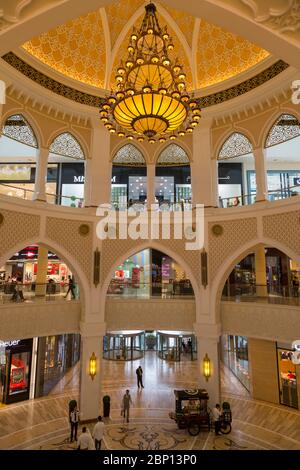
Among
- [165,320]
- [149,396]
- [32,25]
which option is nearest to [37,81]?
[32,25]

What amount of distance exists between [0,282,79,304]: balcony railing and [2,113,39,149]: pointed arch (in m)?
4.44

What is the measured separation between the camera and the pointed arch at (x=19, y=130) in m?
10.3

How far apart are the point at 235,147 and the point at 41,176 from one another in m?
6.53

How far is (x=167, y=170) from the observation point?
59.5 feet

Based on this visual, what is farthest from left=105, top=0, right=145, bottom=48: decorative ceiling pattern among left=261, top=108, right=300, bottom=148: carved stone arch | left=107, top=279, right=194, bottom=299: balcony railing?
left=107, top=279, right=194, bottom=299: balcony railing

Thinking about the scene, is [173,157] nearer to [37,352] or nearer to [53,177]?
[53,177]

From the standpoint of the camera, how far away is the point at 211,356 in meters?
10.5

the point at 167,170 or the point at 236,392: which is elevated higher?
the point at 167,170

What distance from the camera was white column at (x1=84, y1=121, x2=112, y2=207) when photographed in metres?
11.2

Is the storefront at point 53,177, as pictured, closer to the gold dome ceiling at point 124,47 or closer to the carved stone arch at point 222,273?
the gold dome ceiling at point 124,47

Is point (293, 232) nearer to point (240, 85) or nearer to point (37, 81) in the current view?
point (240, 85)

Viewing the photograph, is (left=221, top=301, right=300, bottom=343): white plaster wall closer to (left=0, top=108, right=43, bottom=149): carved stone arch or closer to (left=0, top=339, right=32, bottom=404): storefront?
(left=0, top=339, right=32, bottom=404): storefront

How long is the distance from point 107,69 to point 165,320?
8.74 meters

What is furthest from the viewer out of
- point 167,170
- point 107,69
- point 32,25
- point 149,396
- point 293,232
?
point 167,170
